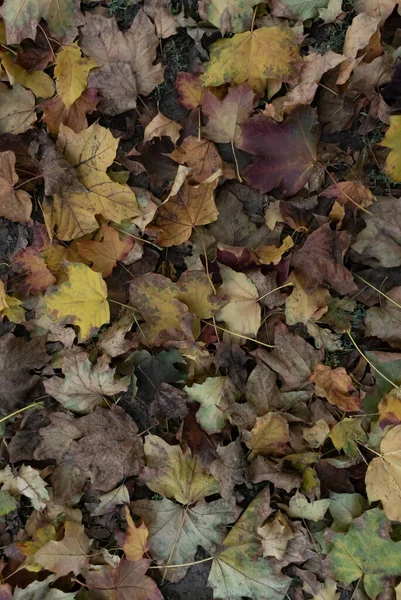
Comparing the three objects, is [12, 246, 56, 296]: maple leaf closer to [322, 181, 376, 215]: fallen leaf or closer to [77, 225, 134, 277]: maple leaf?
[77, 225, 134, 277]: maple leaf

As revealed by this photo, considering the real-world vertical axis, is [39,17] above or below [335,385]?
above

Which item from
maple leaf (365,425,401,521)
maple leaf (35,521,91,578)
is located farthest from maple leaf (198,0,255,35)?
maple leaf (35,521,91,578)

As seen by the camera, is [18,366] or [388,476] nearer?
[388,476]

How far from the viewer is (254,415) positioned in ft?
5.23

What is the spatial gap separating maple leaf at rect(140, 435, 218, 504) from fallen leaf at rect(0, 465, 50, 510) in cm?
33

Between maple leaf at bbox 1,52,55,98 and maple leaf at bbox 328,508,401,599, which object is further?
maple leaf at bbox 1,52,55,98

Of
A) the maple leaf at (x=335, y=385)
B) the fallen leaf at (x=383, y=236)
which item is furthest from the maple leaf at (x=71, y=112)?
the maple leaf at (x=335, y=385)

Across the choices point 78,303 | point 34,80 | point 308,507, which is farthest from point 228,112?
point 308,507

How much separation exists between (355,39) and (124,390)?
1268 millimetres

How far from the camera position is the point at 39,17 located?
1.62m

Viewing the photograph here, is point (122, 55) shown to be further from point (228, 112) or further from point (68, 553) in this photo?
point (68, 553)

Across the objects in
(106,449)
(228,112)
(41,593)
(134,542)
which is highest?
(228,112)

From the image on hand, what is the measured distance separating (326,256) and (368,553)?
0.90m

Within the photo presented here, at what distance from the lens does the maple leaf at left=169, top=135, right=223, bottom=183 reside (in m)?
1.63
